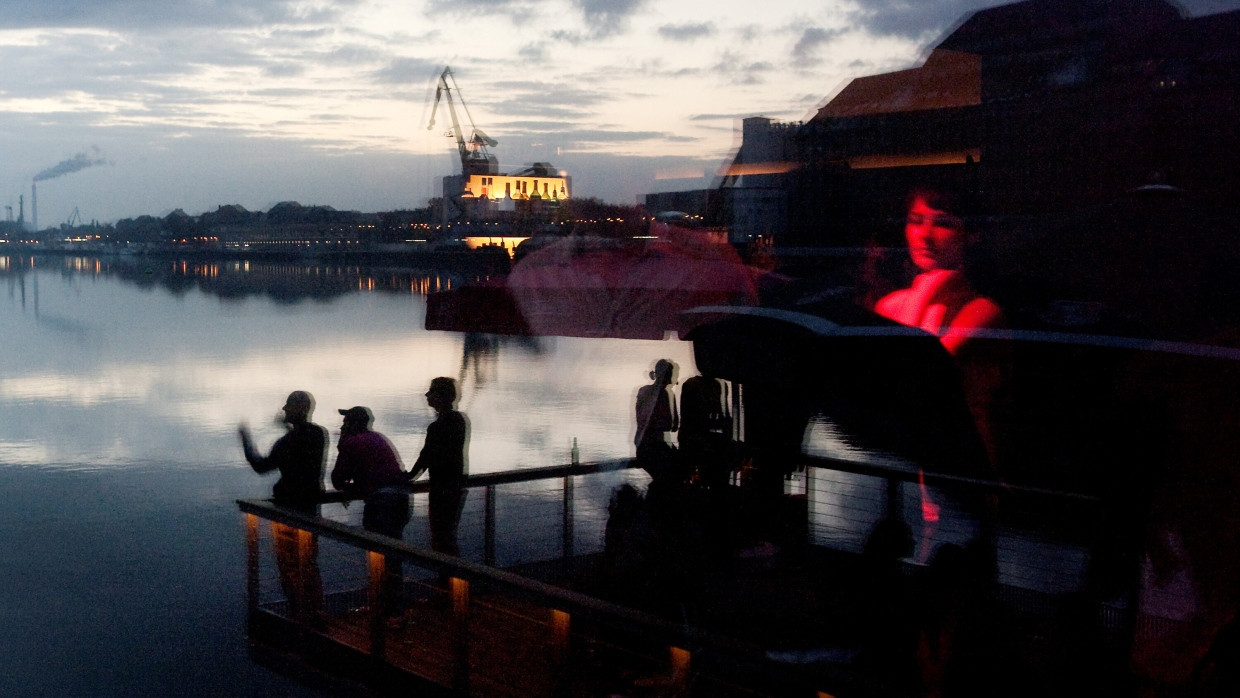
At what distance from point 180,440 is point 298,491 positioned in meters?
14.0

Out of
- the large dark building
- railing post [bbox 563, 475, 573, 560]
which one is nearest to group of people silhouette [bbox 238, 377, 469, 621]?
railing post [bbox 563, 475, 573, 560]

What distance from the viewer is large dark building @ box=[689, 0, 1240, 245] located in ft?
8.89

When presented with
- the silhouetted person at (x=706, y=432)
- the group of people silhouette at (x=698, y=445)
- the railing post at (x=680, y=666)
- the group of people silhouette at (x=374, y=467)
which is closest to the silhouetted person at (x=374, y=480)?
the group of people silhouette at (x=374, y=467)

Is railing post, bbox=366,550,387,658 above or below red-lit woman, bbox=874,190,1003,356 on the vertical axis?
below

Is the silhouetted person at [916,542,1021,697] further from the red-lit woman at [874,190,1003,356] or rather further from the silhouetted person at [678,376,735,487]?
the silhouetted person at [678,376,735,487]

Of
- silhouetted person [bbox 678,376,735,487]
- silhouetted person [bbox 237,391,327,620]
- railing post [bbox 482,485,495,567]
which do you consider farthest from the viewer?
railing post [bbox 482,485,495,567]

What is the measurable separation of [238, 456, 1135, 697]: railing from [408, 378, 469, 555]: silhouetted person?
5.2 inches

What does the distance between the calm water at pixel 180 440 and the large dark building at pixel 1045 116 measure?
4.00 meters

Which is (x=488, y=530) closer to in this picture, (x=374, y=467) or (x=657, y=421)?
(x=374, y=467)

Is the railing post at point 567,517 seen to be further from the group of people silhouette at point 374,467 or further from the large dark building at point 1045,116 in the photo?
the large dark building at point 1045,116

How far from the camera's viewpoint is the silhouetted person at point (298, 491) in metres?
5.41

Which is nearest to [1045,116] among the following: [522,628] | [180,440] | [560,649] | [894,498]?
[560,649]

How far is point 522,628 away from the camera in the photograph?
5082mm

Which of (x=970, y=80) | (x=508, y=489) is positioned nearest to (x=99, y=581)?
(x=508, y=489)
